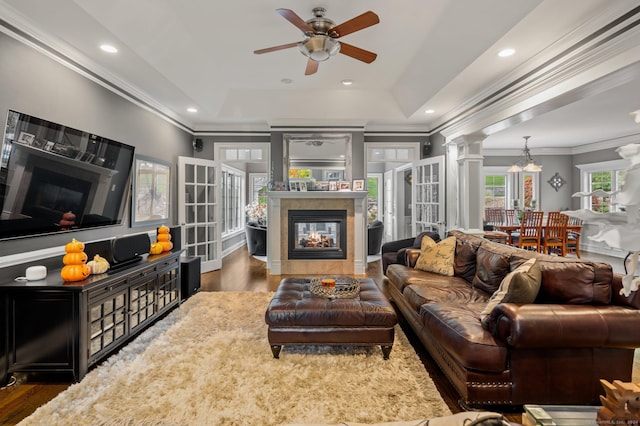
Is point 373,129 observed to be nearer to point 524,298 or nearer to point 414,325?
point 414,325

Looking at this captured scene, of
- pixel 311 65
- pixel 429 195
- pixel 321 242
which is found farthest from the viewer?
pixel 321 242

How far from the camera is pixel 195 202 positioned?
561cm

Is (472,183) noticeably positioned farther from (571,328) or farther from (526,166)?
(526,166)

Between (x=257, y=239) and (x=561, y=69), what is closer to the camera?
(x=561, y=69)

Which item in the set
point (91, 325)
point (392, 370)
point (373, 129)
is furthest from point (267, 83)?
point (392, 370)

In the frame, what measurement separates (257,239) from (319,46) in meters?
5.06

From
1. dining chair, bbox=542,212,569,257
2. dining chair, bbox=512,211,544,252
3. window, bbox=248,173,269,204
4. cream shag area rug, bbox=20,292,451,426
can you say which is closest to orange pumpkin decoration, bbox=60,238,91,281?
cream shag area rug, bbox=20,292,451,426

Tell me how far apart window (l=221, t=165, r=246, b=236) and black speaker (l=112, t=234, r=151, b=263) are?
4.39 m

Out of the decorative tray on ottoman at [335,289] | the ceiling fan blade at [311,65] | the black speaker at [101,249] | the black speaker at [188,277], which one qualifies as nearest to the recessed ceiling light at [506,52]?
the ceiling fan blade at [311,65]

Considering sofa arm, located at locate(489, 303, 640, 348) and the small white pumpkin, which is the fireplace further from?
sofa arm, located at locate(489, 303, 640, 348)

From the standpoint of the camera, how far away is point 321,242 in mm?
5820

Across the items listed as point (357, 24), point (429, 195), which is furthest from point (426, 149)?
point (357, 24)

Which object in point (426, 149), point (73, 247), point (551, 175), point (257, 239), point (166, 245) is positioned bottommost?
point (257, 239)

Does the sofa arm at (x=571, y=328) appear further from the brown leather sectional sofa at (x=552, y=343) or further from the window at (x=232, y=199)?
the window at (x=232, y=199)
